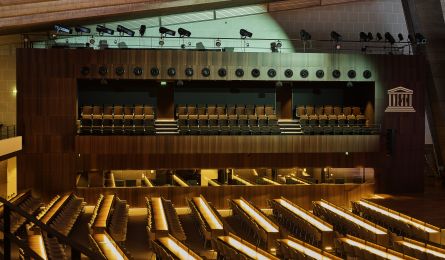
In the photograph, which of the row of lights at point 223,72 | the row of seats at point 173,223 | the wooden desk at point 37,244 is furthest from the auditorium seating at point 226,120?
the wooden desk at point 37,244

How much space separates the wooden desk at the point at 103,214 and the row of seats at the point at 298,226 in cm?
353

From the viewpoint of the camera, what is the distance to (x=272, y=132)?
1800cm

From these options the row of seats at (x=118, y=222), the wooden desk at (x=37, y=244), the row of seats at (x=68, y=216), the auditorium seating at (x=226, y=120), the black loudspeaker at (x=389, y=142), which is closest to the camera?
the wooden desk at (x=37, y=244)

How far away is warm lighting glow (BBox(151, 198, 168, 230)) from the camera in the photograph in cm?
1151

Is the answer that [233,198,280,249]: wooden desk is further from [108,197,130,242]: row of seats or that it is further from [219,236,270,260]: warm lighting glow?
[108,197,130,242]: row of seats

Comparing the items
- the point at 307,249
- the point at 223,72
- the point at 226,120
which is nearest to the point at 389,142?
the point at 226,120

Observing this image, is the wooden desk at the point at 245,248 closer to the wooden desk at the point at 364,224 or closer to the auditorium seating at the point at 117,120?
the wooden desk at the point at 364,224

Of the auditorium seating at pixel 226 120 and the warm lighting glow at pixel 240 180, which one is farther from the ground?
the auditorium seating at pixel 226 120

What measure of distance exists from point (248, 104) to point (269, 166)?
2697 mm

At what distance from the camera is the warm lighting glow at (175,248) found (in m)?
8.80

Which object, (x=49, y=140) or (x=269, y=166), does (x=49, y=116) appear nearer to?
(x=49, y=140)

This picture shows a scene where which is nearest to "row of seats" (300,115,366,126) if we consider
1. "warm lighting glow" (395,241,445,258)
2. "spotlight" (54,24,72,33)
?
"spotlight" (54,24,72,33)

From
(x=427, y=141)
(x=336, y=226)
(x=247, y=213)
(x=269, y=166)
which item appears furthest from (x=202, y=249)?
(x=427, y=141)

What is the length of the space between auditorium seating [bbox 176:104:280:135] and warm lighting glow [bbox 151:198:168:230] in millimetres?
3006
